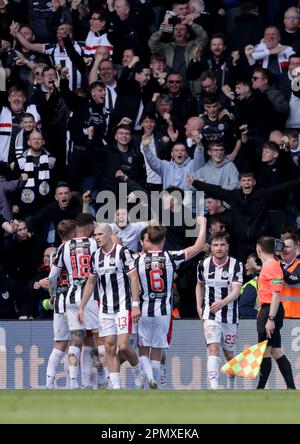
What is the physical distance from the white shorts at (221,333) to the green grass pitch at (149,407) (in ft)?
4.62


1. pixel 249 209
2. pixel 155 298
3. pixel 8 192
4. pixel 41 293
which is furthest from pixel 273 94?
pixel 155 298

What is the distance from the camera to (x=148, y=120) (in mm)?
20750

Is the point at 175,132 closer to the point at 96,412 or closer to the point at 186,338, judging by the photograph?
the point at 186,338

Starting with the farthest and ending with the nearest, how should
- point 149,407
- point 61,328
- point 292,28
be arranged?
point 292,28
point 61,328
point 149,407

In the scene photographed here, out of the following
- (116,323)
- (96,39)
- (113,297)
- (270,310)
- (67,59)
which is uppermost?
(96,39)

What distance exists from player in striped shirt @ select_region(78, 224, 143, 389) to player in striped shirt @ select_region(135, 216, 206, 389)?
0.31m

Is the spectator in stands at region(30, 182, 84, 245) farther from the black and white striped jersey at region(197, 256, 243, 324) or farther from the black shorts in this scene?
the black shorts

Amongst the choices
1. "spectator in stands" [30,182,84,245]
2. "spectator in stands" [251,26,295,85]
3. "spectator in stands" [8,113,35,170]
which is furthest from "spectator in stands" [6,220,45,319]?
"spectator in stands" [251,26,295,85]

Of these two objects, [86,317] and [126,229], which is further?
[126,229]

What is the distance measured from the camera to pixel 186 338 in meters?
18.3

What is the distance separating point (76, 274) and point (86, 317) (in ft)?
1.71

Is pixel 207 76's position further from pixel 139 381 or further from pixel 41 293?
pixel 139 381

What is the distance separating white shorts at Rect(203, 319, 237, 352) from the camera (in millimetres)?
16688

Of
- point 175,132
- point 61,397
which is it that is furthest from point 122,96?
point 61,397
